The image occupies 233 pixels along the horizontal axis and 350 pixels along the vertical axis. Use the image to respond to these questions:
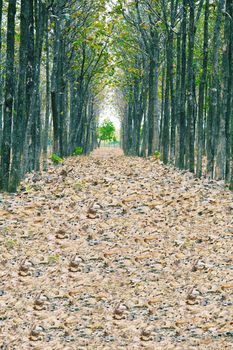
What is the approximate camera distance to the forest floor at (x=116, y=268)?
6.63 metres

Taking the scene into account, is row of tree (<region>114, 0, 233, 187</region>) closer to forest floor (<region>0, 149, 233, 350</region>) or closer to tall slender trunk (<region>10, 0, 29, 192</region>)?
forest floor (<region>0, 149, 233, 350</region>)

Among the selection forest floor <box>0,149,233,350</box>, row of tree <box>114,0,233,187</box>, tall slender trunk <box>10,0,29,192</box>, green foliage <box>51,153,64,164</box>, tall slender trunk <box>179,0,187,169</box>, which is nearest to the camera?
forest floor <box>0,149,233,350</box>

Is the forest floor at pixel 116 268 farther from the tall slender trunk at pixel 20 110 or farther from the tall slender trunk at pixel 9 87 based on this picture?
the tall slender trunk at pixel 9 87

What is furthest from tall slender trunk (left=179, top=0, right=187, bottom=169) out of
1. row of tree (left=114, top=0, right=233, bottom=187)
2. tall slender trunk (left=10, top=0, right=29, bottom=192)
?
tall slender trunk (left=10, top=0, right=29, bottom=192)

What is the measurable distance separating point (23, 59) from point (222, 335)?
32.8 ft

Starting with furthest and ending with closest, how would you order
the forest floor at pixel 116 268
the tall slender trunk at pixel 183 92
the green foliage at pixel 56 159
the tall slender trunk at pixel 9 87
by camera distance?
1. the green foliage at pixel 56 159
2. the tall slender trunk at pixel 183 92
3. the tall slender trunk at pixel 9 87
4. the forest floor at pixel 116 268

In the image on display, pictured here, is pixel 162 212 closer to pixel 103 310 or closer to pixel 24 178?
pixel 103 310

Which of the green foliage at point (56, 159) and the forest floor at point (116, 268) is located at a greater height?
the green foliage at point (56, 159)

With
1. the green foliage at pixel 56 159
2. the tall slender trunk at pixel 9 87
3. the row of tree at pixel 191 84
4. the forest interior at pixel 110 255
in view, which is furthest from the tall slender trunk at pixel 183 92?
the tall slender trunk at pixel 9 87

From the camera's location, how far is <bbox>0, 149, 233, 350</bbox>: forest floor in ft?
21.7

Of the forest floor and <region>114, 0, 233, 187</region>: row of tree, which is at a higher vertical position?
<region>114, 0, 233, 187</region>: row of tree

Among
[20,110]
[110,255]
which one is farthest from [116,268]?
[20,110]

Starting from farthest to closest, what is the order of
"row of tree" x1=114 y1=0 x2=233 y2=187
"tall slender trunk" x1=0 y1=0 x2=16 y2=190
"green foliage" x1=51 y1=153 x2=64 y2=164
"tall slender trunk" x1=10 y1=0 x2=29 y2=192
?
"green foliage" x1=51 y1=153 x2=64 y2=164 → "row of tree" x1=114 y1=0 x2=233 y2=187 → "tall slender trunk" x1=10 y1=0 x2=29 y2=192 → "tall slender trunk" x1=0 y1=0 x2=16 y2=190

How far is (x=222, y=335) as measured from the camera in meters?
6.43
